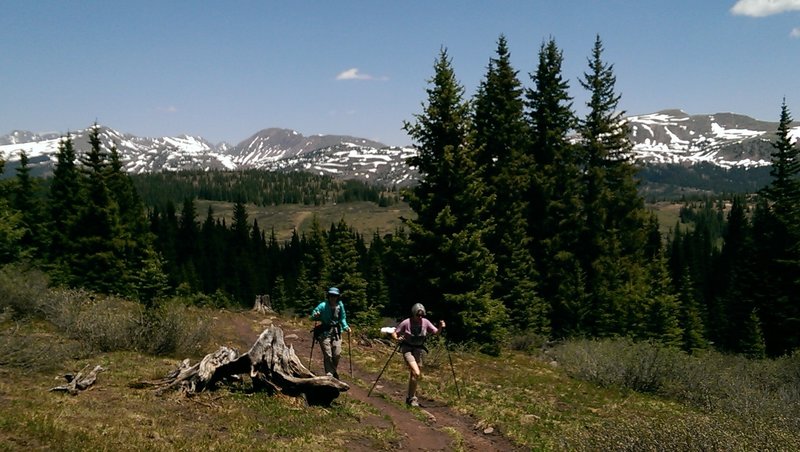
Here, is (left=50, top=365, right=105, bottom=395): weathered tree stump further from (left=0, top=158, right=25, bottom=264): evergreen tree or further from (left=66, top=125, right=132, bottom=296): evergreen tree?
(left=66, top=125, right=132, bottom=296): evergreen tree

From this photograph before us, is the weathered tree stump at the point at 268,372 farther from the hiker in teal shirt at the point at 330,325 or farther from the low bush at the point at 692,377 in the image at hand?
the low bush at the point at 692,377

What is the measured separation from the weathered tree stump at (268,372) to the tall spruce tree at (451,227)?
11011 mm

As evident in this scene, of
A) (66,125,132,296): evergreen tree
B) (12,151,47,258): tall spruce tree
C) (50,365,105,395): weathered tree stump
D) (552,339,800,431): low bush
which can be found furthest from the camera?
(12,151,47,258): tall spruce tree

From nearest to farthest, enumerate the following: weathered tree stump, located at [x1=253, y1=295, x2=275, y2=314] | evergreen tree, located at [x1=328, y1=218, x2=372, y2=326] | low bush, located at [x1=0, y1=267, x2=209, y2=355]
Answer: low bush, located at [x1=0, y1=267, x2=209, y2=355], weathered tree stump, located at [x1=253, y1=295, x2=275, y2=314], evergreen tree, located at [x1=328, y1=218, x2=372, y2=326]

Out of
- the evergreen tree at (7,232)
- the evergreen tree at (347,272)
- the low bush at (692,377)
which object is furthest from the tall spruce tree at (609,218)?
the evergreen tree at (7,232)

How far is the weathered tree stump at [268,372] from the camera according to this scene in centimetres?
1150

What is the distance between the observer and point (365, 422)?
11133mm

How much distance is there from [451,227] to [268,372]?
13.2 metres

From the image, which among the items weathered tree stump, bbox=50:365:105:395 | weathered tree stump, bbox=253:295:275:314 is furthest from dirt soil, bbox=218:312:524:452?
weathered tree stump, bbox=253:295:275:314

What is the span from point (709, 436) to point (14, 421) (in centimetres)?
1047

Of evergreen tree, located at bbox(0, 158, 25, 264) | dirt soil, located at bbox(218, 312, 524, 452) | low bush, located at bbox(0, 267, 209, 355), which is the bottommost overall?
dirt soil, located at bbox(218, 312, 524, 452)

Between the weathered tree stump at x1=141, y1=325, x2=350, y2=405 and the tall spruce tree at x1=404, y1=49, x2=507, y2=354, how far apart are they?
1101 cm

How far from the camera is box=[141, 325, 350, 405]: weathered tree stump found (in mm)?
11500

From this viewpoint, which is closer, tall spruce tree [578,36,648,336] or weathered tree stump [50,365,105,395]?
weathered tree stump [50,365,105,395]
